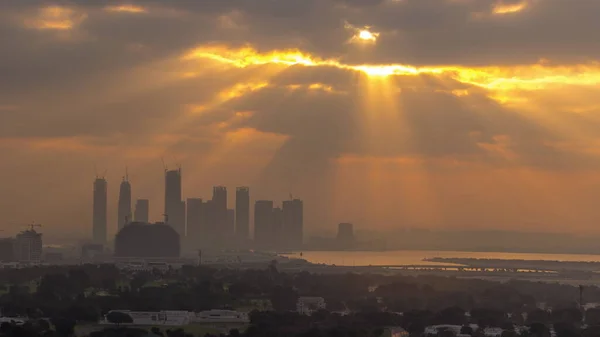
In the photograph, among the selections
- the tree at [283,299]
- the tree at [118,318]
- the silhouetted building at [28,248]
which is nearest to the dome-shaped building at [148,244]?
the silhouetted building at [28,248]

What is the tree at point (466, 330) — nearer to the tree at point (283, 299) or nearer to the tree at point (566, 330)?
the tree at point (566, 330)

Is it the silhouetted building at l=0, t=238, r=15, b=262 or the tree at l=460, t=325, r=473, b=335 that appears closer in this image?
the tree at l=460, t=325, r=473, b=335

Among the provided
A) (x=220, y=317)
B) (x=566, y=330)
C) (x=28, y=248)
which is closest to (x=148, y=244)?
(x=28, y=248)

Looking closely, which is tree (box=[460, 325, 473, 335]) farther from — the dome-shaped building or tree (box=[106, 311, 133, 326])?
the dome-shaped building

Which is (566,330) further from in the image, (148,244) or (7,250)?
(7,250)

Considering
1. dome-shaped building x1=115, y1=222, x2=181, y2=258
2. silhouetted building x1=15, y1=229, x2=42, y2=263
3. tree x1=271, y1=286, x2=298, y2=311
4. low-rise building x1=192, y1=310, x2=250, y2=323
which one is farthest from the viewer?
dome-shaped building x1=115, y1=222, x2=181, y2=258

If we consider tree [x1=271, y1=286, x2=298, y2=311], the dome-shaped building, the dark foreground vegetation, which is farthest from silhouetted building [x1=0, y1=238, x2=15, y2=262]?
tree [x1=271, y1=286, x2=298, y2=311]
